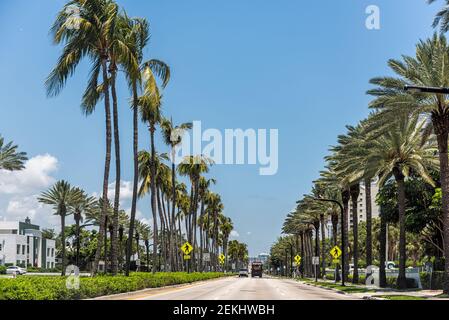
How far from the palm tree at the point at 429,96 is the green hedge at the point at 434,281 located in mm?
10780

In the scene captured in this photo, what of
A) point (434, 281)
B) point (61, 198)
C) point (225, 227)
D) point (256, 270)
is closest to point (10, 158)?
point (61, 198)

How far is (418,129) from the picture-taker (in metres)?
43.7

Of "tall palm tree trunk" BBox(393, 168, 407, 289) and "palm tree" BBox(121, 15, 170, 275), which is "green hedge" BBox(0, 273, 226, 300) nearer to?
"palm tree" BBox(121, 15, 170, 275)

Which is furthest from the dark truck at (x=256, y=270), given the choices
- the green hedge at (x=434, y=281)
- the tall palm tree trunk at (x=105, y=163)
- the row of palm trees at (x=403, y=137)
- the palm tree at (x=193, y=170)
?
the tall palm tree trunk at (x=105, y=163)

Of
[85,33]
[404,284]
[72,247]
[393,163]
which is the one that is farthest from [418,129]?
[72,247]

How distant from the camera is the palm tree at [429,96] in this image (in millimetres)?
33438

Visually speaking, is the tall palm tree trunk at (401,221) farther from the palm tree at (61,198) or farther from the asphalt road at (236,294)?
the palm tree at (61,198)

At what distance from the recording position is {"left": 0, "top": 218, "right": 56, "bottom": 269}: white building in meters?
114

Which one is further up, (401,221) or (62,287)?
→ (401,221)

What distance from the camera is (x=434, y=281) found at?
152 feet

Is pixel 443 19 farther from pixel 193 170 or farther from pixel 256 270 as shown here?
pixel 256 270

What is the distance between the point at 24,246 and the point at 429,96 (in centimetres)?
10426

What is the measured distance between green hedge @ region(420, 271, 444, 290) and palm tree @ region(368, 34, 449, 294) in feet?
35.4

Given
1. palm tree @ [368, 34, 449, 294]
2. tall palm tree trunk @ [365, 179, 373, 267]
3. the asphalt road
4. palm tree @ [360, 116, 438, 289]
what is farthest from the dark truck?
palm tree @ [368, 34, 449, 294]
